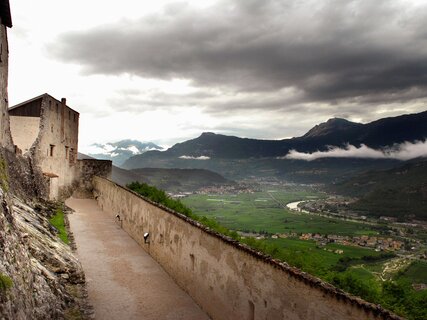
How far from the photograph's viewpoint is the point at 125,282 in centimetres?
1642

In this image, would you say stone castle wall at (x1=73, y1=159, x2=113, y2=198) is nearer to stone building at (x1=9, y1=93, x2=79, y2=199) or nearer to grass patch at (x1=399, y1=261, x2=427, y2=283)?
stone building at (x1=9, y1=93, x2=79, y2=199)

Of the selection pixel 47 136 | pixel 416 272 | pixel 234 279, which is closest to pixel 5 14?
pixel 47 136

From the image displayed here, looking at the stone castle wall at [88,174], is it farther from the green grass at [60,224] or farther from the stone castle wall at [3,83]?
the stone castle wall at [3,83]

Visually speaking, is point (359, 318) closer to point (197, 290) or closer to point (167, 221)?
point (197, 290)

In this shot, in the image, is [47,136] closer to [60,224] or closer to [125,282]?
[60,224]

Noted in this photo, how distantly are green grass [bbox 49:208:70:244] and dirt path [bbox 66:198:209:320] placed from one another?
0.83 m

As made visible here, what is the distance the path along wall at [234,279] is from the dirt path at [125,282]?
0.57 metres

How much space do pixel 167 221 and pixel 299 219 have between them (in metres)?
165

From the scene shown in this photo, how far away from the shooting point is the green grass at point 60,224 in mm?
21450

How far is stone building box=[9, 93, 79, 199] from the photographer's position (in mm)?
34562

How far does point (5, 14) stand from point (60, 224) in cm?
1310

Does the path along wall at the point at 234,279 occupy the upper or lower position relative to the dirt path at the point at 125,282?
upper

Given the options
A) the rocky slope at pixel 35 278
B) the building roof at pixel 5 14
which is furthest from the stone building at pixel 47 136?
the rocky slope at pixel 35 278

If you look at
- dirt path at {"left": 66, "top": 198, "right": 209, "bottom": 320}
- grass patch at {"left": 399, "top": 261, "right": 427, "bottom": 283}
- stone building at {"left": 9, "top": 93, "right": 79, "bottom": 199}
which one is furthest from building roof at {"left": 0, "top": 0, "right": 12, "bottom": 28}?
grass patch at {"left": 399, "top": 261, "right": 427, "bottom": 283}
